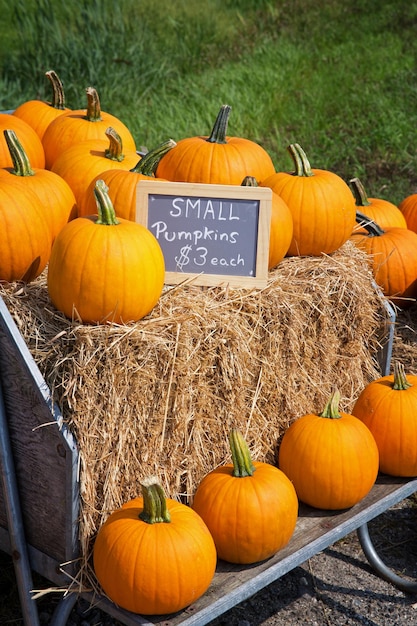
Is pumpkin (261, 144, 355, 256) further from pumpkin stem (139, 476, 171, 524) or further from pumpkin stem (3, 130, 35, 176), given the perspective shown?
pumpkin stem (139, 476, 171, 524)

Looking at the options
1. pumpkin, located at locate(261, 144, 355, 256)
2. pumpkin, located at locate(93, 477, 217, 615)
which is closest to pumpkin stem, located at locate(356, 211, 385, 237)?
pumpkin, located at locate(261, 144, 355, 256)

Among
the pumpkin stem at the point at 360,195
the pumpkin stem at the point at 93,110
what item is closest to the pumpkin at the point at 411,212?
the pumpkin stem at the point at 360,195

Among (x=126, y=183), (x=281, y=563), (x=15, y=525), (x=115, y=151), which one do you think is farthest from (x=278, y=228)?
(x=15, y=525)

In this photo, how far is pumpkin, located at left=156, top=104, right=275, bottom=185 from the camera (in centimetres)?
276

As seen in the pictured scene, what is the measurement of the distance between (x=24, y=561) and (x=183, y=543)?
55cm

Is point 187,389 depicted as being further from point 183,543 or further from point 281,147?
point 281,147

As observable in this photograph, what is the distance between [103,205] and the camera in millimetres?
2174

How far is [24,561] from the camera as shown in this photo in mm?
2293

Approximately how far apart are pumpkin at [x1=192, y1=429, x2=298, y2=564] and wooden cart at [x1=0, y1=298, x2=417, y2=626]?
A: 0.21ft

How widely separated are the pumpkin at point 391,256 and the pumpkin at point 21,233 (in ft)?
4.32

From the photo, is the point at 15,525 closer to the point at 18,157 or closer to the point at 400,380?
the point at 18,157

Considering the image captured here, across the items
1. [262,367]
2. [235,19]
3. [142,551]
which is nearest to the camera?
[142,551]

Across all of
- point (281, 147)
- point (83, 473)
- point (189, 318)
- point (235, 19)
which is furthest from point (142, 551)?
point (235, 19)

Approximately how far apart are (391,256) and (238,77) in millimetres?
4977
